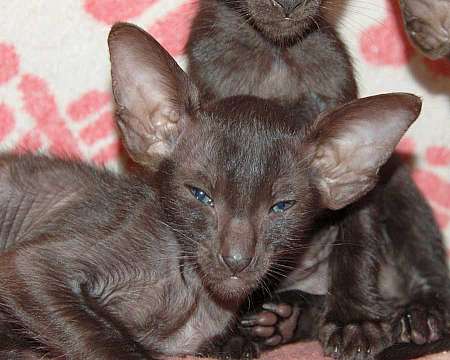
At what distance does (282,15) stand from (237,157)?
22.7 inches

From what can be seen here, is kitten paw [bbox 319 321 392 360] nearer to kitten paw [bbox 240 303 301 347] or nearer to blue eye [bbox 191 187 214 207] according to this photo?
kitten paw [bbox 240 303 301 347]

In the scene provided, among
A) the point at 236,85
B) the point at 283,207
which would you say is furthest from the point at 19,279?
the point at 236,85

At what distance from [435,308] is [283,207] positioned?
0.80m

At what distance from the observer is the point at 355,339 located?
125 inches

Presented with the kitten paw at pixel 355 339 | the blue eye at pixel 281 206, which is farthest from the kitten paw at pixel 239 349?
the blue eye at pixel 281 206

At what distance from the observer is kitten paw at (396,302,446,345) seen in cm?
327

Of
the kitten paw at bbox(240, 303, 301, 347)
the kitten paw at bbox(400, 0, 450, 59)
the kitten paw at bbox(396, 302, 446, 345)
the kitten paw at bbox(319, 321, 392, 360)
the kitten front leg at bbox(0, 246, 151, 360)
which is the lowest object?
the kitten paw at bbox(396, 302, 446, 345)

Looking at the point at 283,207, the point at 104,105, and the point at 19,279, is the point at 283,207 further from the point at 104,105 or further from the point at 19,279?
the point at 104,105

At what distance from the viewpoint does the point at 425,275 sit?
361 cm

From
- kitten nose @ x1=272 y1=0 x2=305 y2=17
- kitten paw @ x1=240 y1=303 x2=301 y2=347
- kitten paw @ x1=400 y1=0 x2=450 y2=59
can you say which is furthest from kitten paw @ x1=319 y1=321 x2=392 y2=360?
kitten nose @ x1=272 y1=0 x2=305 y2=17

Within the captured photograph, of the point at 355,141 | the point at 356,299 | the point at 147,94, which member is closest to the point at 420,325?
the point at 356,299

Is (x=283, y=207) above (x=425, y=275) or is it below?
above

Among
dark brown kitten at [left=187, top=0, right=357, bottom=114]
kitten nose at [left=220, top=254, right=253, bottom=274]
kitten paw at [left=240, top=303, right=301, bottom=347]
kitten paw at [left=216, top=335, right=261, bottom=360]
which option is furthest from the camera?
dark brown kitten at [left=187, top=0, right=357, bottom=114]

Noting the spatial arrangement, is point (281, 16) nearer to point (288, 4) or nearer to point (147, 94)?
point (288, 4)
